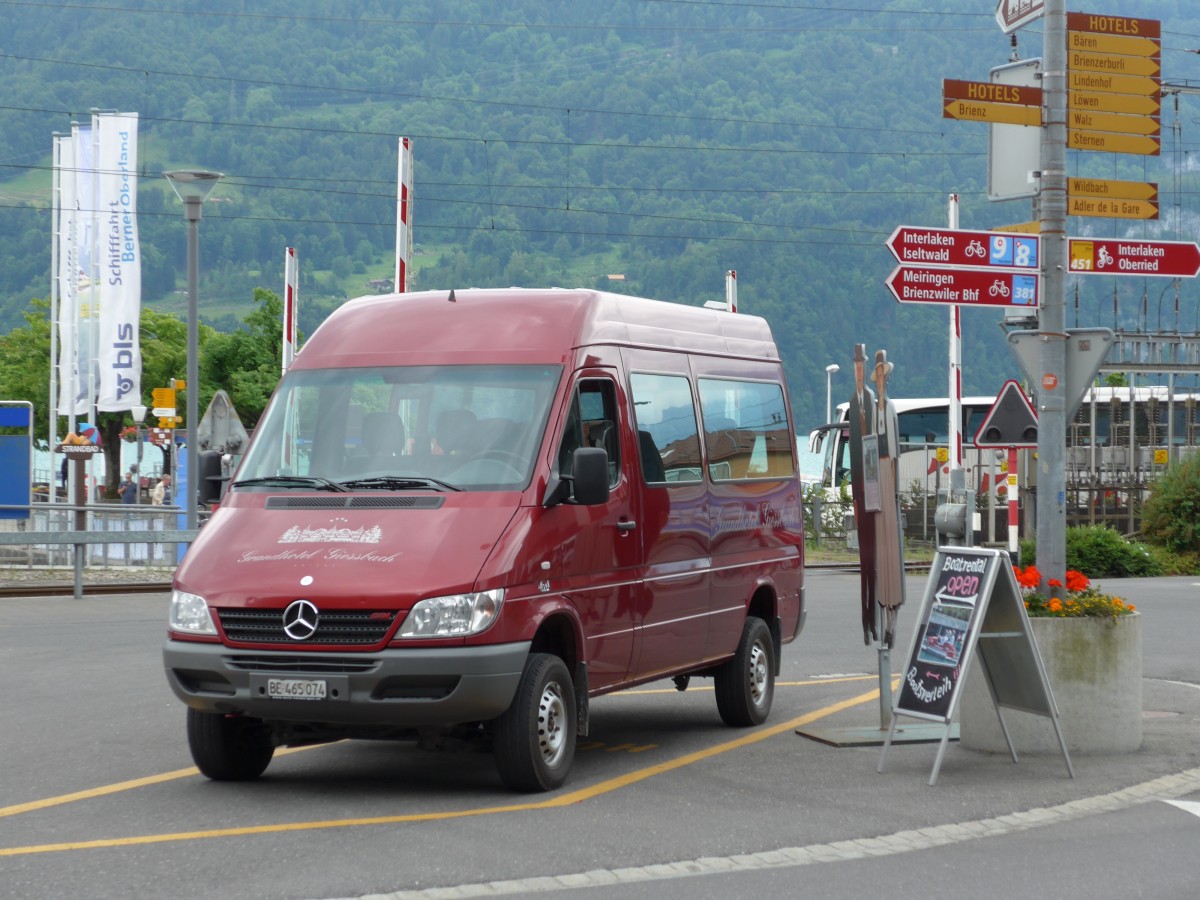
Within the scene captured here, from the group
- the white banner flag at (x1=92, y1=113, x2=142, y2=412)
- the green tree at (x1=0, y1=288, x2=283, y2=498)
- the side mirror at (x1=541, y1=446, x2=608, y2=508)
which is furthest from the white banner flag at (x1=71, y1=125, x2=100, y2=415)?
the side mirror at (x1=541, y1=446, x2=608, y2=508)

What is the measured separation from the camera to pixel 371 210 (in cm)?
18788

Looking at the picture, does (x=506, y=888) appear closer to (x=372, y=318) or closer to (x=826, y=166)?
(x=372, y=318)

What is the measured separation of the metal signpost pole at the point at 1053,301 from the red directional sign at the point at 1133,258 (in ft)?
1.42

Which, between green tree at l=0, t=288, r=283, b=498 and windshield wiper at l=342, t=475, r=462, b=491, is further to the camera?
green tree at l=0, t=288, r=283, b=498

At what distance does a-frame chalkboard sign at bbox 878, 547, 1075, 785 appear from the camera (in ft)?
30.7

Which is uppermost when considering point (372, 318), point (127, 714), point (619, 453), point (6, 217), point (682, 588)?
point (6, 217)

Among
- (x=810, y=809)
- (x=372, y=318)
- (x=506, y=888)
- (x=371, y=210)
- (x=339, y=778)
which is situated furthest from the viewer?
(x=371, y=210)

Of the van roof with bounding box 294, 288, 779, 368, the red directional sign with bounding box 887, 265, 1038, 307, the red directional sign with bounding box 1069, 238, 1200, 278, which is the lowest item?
the van roof with bounding box 294, 288, 779, 368

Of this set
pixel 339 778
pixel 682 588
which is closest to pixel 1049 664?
pixel 682 588

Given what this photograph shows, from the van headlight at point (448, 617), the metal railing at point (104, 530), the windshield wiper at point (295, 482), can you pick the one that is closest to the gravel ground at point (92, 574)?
the metal railing at point (104, 530)

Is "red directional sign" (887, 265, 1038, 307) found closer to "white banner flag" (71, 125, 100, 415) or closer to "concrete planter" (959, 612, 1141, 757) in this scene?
"concrete planter" (959, 612, 1141, 757)

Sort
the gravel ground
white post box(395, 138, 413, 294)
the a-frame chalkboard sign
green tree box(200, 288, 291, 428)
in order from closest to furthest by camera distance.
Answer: the a-frame chalkboard sign < white post box(395, 138, 413, 294) < the gravel ground < green tree box(200, 288, 291, 428)

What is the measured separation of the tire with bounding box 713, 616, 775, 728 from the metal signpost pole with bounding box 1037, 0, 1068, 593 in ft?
6.19

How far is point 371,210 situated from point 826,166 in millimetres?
46191
